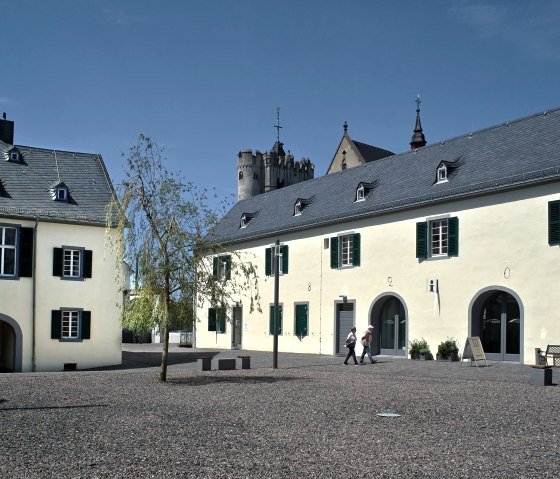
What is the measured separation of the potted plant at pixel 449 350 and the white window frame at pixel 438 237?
306cm

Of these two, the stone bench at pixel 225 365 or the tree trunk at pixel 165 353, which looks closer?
the tree trunk at pixel 165 353

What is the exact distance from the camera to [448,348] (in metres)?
25.7

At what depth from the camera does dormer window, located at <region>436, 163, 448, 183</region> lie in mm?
27766

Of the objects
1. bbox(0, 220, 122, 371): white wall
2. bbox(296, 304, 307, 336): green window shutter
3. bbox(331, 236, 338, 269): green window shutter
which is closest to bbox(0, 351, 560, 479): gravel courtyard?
bbox(0, 220, 122, 371): white wall

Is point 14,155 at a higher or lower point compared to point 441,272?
higher

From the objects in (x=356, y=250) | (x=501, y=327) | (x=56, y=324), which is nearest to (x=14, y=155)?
(x=56, y=324)

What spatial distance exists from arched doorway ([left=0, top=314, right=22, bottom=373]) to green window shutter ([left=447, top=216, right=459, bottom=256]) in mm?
15124

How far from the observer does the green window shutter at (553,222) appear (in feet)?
74.6

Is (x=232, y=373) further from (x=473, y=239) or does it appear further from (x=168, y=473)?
(x=168, y=473)

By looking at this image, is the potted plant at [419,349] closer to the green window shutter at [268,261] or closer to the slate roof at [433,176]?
the slate roof at [433,176]

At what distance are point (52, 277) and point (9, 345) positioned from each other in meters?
2.91

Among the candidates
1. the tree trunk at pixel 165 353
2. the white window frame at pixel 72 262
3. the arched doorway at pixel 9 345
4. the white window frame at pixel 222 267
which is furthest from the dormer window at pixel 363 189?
the tree trunk at pixel 165 353

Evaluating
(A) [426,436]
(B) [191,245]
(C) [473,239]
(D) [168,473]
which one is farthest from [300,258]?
(D) [168,473]

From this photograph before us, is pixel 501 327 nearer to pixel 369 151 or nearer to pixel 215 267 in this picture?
pixel 215 267
